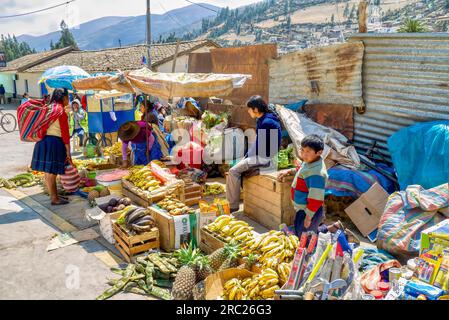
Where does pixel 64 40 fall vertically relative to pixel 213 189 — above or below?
above

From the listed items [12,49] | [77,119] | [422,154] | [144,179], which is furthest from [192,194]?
[12,49]

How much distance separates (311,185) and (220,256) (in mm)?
1288

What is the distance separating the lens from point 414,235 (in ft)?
15.8

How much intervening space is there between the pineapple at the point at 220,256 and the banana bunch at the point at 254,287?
539 mm

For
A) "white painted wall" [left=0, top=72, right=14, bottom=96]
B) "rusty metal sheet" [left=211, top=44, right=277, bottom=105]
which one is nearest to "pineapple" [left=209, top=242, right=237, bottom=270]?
"rusty metal sheet" [left=211, top=44, right=277, bottom=105]

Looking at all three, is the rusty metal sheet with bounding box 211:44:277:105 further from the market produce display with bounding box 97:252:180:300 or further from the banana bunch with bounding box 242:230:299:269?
the market produce display with bounding box 97:252:180:300

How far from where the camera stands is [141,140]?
27.2ft

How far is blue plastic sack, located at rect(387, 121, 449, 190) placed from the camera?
5.59 meters

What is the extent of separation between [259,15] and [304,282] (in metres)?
134

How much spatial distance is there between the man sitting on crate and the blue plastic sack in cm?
187

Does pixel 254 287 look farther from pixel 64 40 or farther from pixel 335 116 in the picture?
pixel 64 40

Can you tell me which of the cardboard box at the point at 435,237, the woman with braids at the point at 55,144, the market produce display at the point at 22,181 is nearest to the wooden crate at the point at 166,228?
the woman with braids at the point at 55,144

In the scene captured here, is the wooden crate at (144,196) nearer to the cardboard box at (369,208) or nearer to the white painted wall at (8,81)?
the cardboard box at (369,208)
